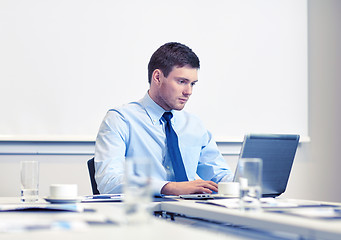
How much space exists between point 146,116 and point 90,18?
48.0 inches

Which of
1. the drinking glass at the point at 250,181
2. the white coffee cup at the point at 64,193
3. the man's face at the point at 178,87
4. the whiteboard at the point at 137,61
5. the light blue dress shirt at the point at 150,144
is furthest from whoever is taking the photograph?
the whiteboard at the point at 137,61

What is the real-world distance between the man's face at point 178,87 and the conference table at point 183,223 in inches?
39.7

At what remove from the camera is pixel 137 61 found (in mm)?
3713

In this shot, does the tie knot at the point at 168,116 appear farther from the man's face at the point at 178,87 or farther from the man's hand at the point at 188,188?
the man's hand at the point at 188,188

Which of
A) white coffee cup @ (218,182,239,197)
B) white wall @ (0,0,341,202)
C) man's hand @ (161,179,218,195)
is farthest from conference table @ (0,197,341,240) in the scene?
white wall @ (0,0,341,202)

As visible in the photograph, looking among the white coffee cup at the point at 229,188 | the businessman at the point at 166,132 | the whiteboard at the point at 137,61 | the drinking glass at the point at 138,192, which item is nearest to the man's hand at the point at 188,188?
the white coffee cup at the point at 229,188

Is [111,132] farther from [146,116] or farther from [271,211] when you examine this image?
[271,211]

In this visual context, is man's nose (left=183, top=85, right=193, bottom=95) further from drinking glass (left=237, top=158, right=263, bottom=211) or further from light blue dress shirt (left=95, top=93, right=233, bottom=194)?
drinking glass (left=237, top=158, right=263, bottom=211)

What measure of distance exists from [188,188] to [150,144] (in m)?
0.64

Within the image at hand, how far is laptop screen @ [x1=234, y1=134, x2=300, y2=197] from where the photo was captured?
191 cm

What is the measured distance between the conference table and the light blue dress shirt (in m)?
0.73

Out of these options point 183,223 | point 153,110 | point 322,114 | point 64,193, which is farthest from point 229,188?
point 322,114

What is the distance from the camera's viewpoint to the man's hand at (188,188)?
2.06 metres

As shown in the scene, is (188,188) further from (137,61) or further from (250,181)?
(137,61)
